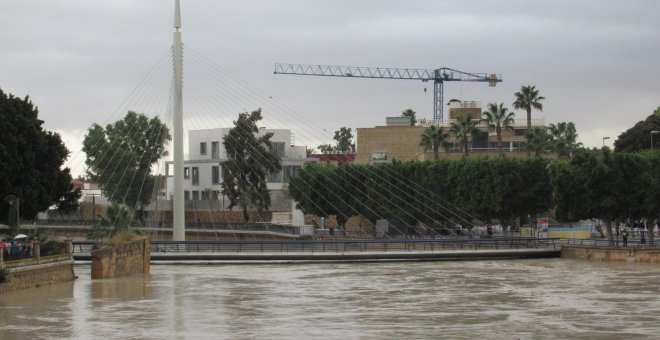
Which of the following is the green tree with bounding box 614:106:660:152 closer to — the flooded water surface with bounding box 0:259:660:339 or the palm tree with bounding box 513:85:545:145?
the palm tree with bounding box 513:85:545:145

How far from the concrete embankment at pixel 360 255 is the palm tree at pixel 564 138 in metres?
32.1

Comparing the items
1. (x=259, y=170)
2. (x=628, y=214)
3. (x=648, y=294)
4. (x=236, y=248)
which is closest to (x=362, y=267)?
(x=236, y=248)

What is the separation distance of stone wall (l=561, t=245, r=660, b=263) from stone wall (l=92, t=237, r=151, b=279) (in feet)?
85.1

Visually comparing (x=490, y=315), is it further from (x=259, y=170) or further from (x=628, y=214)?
(x=259, y=170)

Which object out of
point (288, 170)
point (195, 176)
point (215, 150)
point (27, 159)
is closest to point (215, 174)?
point (195, 176)

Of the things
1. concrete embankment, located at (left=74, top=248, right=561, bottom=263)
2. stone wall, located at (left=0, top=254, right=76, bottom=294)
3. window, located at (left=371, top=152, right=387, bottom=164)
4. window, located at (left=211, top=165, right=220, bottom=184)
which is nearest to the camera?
stone wall, located at (left=0, top=254, right=76, bottom=294)

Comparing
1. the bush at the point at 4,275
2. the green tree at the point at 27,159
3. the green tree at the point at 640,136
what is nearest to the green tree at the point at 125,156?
the green tree at the point at 27,159

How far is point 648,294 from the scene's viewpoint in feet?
146

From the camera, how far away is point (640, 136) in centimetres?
10806

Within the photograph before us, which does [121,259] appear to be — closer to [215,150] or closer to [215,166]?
[215,166]

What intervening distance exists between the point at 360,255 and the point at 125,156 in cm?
4869

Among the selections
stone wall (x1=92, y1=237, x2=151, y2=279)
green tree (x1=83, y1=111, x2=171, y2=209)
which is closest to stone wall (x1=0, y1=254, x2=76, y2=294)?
stone wall (x1=92, y1=237, x2=151, y2=279)

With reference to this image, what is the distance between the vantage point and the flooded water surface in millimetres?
33562

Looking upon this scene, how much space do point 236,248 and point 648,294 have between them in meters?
33.8
